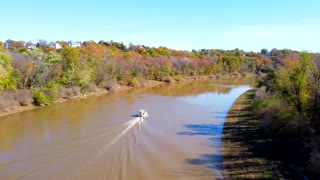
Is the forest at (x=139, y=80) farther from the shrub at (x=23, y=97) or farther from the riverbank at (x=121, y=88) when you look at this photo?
the riverbank at (x=121, y=88)

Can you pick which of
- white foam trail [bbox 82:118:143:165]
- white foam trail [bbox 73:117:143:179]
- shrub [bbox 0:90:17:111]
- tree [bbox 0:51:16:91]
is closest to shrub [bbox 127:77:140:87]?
tree [bbox 0:51:16:91]

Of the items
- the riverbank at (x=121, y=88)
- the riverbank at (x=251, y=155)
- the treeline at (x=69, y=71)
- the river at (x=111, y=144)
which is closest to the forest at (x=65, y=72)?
the treeline at (x=69, y=71)

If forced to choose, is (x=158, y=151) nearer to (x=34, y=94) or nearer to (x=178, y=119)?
(x=178, y=119)

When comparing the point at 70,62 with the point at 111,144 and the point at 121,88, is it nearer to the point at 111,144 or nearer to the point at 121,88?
the point at 121,88

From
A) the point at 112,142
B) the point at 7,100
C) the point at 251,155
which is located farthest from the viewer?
the point at 7,100

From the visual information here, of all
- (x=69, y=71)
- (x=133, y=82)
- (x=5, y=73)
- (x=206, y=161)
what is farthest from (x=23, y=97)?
(x=133, y=82)

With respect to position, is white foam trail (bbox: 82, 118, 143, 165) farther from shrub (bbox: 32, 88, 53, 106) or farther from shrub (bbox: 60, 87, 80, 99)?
shrub (bbox: 60, 87, 80, 99)

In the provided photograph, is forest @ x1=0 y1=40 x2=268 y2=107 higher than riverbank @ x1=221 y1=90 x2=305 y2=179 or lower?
higher

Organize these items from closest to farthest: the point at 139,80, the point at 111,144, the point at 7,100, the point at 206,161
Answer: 1. the point at 206,161
2. the point at 111,144
3. the point at 7,100
4. the point at 139,80
